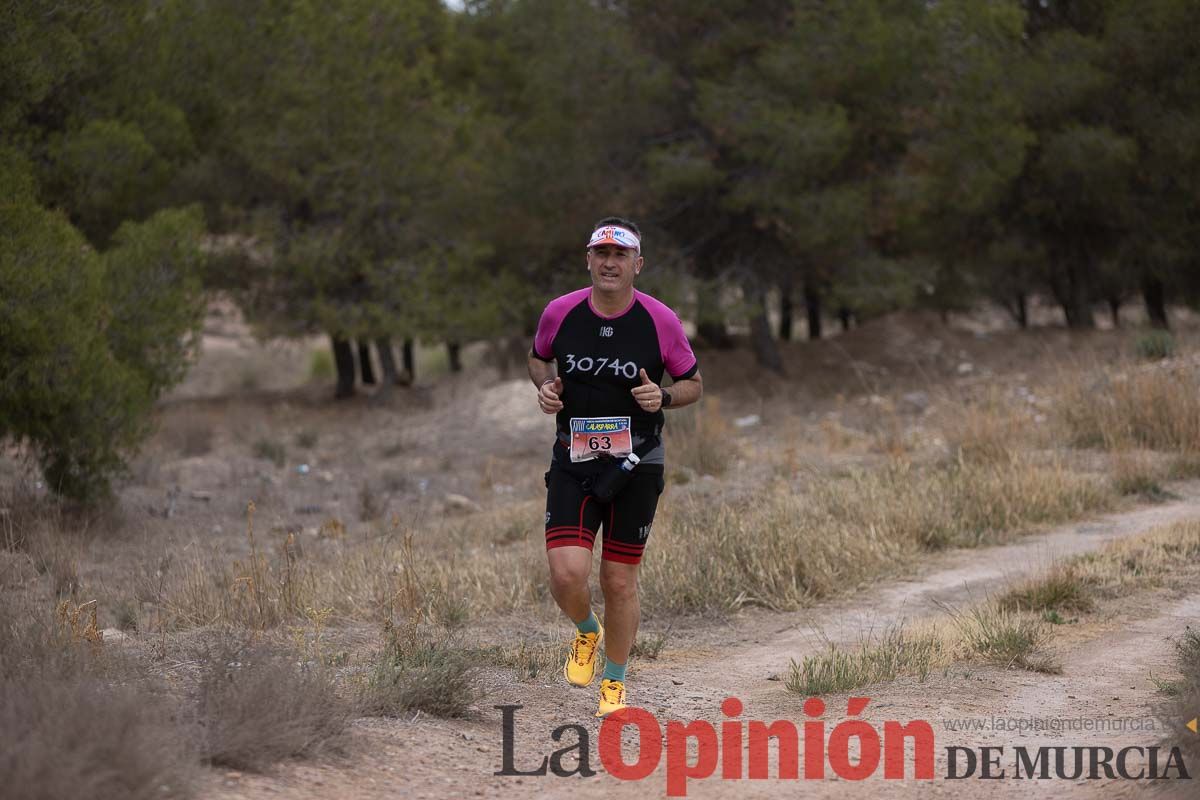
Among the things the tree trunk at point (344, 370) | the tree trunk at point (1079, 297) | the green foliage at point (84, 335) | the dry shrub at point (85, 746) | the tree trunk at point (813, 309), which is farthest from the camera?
the tree trunk at point (813, 309)

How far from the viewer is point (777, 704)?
6.03 m

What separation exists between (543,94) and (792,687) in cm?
1839

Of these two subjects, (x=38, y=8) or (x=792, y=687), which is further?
(x=38, y=8)

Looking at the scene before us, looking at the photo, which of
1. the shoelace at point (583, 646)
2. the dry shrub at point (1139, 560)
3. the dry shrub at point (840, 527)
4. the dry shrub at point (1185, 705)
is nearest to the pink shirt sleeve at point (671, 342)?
the shoelace at point (583, 646)

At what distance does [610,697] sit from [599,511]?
822 millimetres

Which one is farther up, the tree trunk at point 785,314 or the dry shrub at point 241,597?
the tree trunk at point 785,314

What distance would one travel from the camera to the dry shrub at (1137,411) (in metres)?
12.2

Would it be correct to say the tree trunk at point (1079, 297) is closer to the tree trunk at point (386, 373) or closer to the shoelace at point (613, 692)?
the tree trunk at point (386, 373)

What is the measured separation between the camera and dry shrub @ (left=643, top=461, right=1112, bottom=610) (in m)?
8.45

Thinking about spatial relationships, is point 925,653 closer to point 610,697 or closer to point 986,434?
point 610,697

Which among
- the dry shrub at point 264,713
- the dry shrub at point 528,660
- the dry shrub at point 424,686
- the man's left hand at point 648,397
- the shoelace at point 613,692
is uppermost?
the man's left hand at point 648,397

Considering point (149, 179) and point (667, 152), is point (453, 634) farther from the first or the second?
point (667, 152)

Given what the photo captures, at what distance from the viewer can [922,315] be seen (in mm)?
28828

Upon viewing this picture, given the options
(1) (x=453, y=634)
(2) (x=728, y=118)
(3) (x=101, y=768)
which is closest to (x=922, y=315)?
(2) (x=728, y=118)
